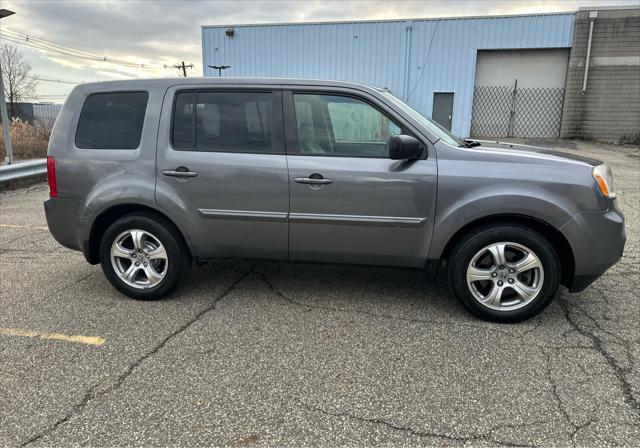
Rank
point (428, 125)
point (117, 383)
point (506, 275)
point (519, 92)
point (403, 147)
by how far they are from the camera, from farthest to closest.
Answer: point (519, 92)
point (428, 125)
point (506, 275)
point (403, 147)
point (117, 383)

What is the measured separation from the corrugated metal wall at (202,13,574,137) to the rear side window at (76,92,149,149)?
54.7 feet

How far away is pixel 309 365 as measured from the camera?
3.07 metres

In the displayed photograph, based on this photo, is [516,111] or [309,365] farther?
[516,111]

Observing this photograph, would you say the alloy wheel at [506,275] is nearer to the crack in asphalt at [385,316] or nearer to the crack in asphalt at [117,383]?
the crack in asphalt at [385,316]

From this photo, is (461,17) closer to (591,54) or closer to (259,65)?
(591,54)

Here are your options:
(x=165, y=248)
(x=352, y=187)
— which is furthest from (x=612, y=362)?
(x=165, y=248)

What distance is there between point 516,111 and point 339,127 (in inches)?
707

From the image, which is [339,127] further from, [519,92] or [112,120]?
[519,92]

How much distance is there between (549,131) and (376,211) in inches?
742

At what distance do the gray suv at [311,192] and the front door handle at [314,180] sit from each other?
11mm

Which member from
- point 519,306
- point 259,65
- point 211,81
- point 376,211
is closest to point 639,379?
point 519,306

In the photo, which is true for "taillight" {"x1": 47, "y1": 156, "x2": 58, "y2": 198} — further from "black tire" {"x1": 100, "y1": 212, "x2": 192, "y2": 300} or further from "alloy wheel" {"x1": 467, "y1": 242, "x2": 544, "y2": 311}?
"alloy wheel" {"x1": 467, "y1": 242, "x2": 544, "y2": 311}

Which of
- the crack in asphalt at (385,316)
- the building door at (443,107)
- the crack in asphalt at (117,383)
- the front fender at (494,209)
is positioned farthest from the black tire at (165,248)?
the building door at (443,107)

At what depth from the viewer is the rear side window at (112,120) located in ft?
13.1
